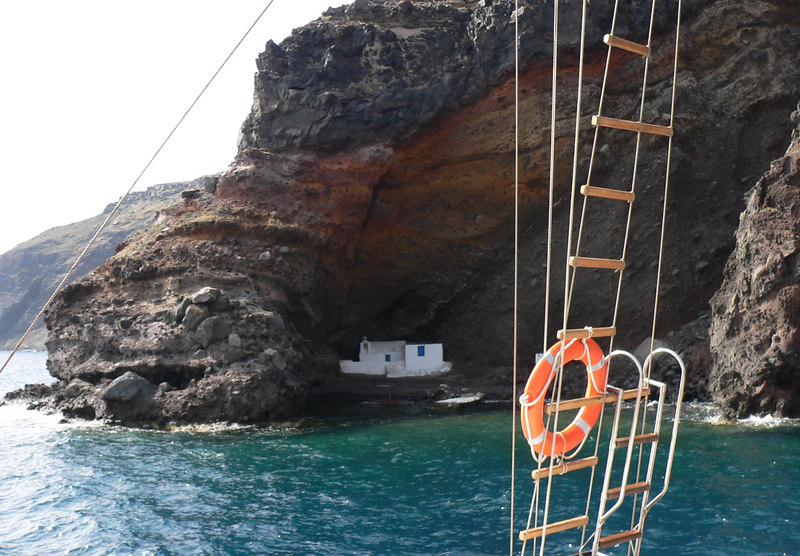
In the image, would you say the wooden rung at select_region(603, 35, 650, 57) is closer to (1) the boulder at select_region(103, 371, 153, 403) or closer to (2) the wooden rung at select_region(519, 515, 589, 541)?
(2) the wooden rung at select_region(519, 515, 589, 541)

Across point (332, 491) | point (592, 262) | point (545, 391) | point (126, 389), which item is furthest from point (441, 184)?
point (545, 391)

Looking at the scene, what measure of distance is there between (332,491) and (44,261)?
14491cm

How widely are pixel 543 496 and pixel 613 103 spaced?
2885 centimetres

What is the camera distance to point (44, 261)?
478 feet

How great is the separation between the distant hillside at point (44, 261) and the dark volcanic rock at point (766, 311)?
4569 inches

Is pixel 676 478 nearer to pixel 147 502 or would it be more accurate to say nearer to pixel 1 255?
pixel 147 502

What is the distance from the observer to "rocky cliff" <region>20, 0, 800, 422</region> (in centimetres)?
3653

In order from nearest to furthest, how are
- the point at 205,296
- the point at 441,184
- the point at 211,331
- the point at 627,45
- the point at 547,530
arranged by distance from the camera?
the point at 547,530, the point at 627,45, the point at 211,331, the point at 205,296, the point at 441,184

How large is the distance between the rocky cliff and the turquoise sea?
8.45 m

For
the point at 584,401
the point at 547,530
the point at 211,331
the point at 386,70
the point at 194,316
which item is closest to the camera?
the point at 547,530

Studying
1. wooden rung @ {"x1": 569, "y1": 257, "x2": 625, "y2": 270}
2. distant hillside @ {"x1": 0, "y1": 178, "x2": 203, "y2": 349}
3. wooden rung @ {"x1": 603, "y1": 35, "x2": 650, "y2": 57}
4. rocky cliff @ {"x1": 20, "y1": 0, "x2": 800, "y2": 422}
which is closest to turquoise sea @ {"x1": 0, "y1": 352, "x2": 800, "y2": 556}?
wooden rung @ {"x1": 569, "y1": 257, "x2": 625, "y2": 270}

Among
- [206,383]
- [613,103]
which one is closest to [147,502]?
[206,383]

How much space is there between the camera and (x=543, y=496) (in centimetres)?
1775

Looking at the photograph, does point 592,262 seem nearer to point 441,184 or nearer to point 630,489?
point 630,489
